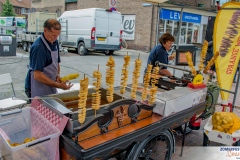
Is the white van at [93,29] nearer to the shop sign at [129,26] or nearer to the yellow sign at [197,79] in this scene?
the shop sign at [129,26]

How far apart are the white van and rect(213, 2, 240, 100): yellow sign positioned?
328 inches

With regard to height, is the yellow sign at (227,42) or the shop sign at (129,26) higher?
the shop sign at (129,26)

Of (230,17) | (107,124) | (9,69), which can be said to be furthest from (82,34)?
(107,124)

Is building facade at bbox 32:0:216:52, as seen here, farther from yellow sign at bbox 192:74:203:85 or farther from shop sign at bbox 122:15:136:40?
yellow sign at bbox 192:74:203:85

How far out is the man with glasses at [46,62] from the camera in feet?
7.47

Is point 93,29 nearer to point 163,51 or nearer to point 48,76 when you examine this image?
point 163,51

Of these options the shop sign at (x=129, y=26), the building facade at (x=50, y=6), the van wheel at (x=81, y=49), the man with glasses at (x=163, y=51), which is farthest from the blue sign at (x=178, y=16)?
the man with glasses at (x=163, y=51)

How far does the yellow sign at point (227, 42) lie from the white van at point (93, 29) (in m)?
8.33

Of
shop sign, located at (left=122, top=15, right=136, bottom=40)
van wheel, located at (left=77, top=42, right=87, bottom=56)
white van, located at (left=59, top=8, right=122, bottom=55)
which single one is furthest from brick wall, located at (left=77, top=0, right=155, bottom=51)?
van wheel, located at (left=77, top=42, right=87, bottom=56)

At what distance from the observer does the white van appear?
453 inches

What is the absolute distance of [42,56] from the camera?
2.29m

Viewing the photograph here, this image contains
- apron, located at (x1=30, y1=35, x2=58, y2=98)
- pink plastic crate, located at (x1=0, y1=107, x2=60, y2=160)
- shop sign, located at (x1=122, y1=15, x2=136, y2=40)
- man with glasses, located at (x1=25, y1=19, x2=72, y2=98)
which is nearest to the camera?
pink plastic crate, located at (x1=0, y1=107, x2=60, y2=160)

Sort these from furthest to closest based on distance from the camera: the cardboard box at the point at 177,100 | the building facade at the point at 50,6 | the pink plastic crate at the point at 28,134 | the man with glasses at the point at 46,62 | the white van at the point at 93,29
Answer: the building facade at the point at 50,6
the white van at the point at 93,29
the man with glasses at the point at 46,62
the cardboard box at the point at 177,100
the pink plastic crate at the point at 28,134

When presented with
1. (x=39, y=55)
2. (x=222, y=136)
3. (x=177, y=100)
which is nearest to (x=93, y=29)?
(x=39, y=55)
